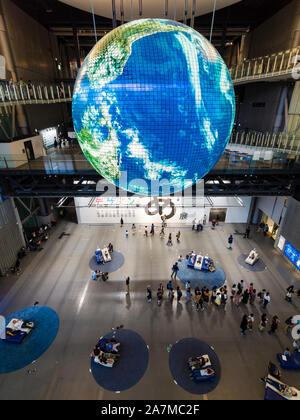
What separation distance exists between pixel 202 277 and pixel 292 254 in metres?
5.94

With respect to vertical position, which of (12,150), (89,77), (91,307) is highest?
(89,77)

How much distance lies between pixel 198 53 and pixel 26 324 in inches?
450

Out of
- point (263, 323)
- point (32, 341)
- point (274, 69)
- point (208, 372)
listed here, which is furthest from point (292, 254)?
point (32, 341)

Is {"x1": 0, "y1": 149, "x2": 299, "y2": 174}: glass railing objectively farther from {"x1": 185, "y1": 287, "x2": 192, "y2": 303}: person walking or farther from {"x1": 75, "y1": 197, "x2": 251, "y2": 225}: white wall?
{"x1": 185, "y1": 287, "x2": 192, "y2": 303}: person walking

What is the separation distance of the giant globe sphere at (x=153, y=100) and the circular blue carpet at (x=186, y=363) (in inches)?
320

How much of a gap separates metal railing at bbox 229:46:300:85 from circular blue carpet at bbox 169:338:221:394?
43.5ft

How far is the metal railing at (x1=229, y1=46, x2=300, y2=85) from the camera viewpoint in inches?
411

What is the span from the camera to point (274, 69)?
37.2ft

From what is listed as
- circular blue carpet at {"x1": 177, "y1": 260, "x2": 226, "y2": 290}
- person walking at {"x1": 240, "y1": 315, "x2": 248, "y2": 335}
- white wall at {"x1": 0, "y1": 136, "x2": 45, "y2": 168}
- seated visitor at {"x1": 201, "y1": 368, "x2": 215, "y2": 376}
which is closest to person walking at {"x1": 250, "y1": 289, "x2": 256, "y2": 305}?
circular blue carpet at {"x1": 177, "y1": 260, "x2": 226, "y2": 290}

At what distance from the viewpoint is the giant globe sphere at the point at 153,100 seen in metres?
2.32

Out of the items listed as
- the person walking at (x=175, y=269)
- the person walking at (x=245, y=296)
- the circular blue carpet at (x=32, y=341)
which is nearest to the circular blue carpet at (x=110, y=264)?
the person walking at (x=175, y=269)

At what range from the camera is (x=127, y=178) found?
113 inches

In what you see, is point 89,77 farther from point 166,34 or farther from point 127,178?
point 127,178
